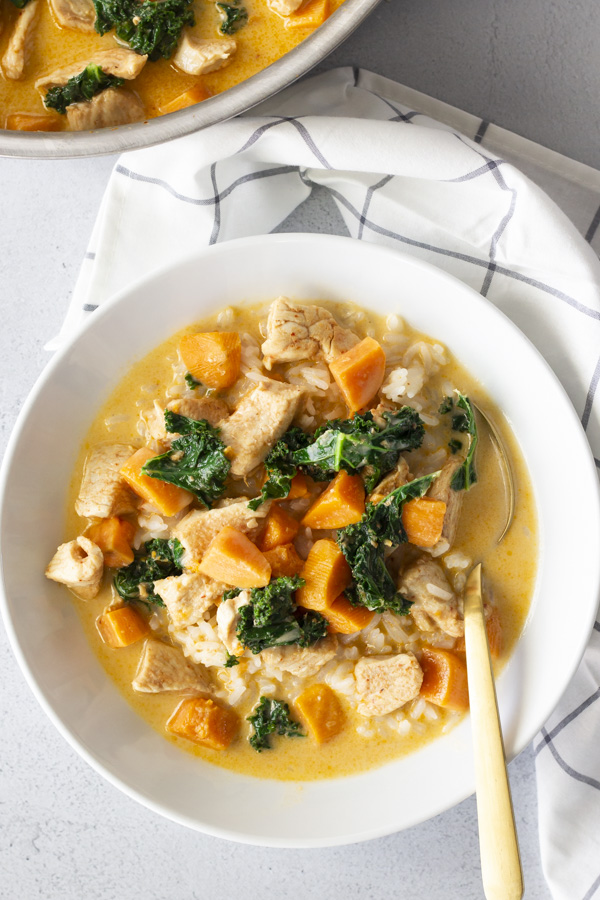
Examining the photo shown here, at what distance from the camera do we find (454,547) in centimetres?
396

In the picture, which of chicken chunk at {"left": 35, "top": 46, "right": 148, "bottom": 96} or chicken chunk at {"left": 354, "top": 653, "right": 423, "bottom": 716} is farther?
chicken chunk at {"left": 354, "top": 653, "right": 423, "bottom": 716}

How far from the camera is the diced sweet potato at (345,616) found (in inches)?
149

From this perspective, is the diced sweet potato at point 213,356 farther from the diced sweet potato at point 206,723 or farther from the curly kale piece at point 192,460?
the diced sweet potato at point 206,723

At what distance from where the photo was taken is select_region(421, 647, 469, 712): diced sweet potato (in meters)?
3.84

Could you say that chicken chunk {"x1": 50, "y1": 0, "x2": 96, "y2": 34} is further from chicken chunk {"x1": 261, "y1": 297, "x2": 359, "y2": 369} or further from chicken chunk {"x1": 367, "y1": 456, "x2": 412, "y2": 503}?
chicken chunk {"x1": 367, "y1": 456, "x2": 412, "y2": 503}

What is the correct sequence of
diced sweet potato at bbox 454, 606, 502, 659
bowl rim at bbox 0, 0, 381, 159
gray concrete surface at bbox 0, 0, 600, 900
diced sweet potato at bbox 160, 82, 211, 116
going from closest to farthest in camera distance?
bowl rim at bbox 0, 0, 381, 159 < diced sweet potato at bbox 160, 82, 211, 116 < diced sweet potato at bbox 454, 606, 502, 659 < gray concrete surface at bbox 0, 0, 600, 900

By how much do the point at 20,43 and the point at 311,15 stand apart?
1295 millimetres

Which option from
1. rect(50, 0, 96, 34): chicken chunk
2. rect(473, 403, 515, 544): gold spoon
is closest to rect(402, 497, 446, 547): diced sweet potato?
rect(473, 403, 515, 544): gold spoon

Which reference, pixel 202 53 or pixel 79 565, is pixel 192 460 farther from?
pixel 202 53

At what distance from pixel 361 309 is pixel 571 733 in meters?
2.48

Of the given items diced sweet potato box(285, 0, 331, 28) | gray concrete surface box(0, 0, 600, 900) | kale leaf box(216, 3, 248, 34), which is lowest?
gray concrete surface box(0, 0, 600, 900)

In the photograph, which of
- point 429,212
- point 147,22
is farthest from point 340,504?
point 147,22

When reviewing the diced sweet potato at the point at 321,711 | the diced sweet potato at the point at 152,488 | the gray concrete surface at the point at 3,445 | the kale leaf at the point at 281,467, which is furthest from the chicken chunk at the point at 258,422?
the diced sweet potato at the point at 321,711

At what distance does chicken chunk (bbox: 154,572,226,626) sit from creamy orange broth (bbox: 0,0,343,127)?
7.31ft
